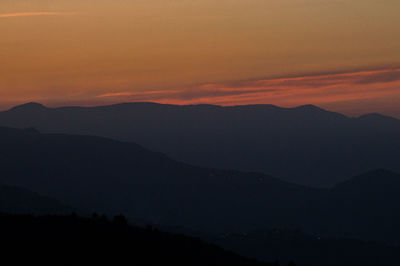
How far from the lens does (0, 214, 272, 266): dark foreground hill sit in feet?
180

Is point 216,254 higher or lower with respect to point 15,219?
lower

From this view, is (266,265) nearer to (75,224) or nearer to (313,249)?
(75,224)

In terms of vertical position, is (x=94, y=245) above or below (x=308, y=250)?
above

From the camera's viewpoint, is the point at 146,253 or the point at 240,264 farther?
the point at 240,264

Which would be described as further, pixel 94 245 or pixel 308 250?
pixel 308 250

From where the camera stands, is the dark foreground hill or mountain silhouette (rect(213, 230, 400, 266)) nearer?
the dark foreground hill

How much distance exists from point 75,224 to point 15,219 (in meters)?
6.18

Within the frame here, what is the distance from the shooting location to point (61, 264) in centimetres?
5250

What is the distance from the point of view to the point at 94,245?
205 feet

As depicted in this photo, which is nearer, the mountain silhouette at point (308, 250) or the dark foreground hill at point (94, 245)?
the dark foreground hill at point (94, 245)

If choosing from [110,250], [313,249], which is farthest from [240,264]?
[313,249]

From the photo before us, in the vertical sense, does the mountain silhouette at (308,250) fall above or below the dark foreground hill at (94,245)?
below

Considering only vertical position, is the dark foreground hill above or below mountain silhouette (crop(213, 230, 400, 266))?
above

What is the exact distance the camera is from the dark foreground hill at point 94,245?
54912 millimetres
